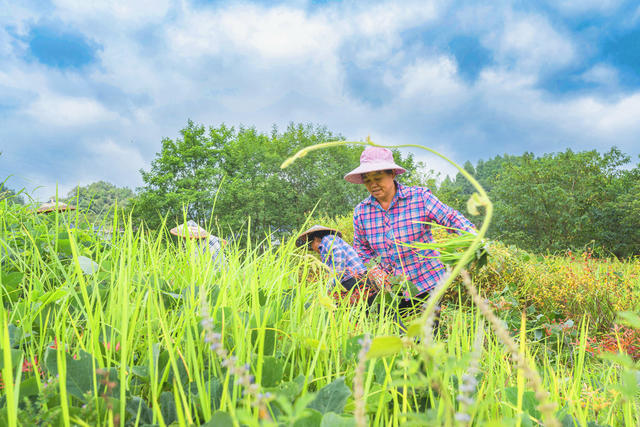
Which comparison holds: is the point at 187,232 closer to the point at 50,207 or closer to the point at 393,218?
the point at 50,207

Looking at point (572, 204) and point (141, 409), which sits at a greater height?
point (572, 204)

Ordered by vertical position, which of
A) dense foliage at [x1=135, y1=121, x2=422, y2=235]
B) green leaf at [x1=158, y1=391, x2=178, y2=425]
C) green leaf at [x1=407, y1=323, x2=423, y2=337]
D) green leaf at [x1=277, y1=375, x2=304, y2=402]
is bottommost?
green leaf at [x1=158, y1=391, x2=178, y2=425]

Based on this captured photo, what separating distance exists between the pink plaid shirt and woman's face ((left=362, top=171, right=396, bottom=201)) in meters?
0.11

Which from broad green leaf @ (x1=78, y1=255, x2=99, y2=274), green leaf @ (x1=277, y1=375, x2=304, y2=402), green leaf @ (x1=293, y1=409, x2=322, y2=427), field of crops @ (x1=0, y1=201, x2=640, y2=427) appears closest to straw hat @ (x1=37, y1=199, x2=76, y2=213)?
field of crops @ (x1=0, y1=201, x2=640, y2=427)

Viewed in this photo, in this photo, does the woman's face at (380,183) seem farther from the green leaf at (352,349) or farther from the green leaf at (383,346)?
the green leaf at (383,346)

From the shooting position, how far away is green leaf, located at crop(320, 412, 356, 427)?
1.84ft

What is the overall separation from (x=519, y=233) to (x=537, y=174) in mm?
3501

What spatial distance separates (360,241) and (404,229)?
54 centimetres

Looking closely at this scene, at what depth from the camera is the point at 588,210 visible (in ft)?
57.1

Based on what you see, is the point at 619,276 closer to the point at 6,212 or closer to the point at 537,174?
the point at 6,212


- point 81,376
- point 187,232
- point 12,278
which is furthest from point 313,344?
point 12,278

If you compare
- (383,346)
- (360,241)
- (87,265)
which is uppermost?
(360,241)

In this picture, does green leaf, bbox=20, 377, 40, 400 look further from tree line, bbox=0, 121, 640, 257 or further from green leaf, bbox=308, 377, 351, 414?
tree line, bbox=0, 121, 640, 257

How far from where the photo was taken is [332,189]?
20578 millimetres
